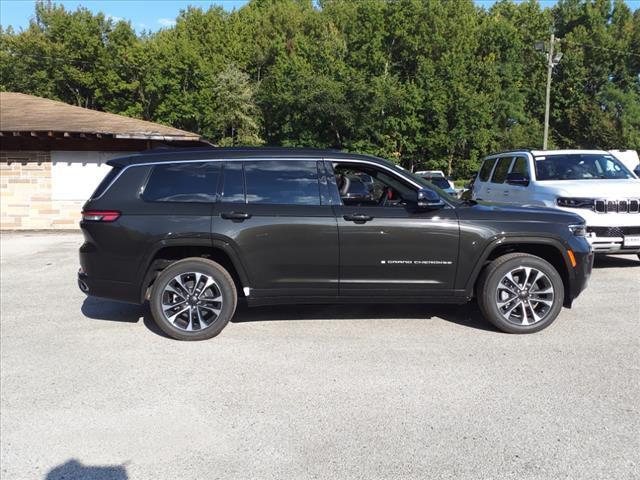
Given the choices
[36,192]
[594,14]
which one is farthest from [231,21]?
[36,192]

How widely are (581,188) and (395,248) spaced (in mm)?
4439

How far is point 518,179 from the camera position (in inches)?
357

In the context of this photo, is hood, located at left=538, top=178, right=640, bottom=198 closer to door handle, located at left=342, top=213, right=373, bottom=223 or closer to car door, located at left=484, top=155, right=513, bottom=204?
car door, located at left=484, top=155, right=513, bottom=204

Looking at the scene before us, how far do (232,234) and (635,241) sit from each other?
598cm

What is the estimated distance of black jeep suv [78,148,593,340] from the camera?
505cm

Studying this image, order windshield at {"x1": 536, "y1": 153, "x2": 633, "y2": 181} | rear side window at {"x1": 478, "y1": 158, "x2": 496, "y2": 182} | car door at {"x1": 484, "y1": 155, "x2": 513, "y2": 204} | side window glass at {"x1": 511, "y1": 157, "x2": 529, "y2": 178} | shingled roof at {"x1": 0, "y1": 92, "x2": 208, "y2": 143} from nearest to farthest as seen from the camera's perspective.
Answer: windshield at {"x1": 536, "y1": 153, "x2": 633, "y2": 181}
side window glass at {"x1": 511, "y1": 157, "x2": 529, "y2": 178}
car door at {"x1": 484, "y1": 155, "x2": 513, "y2": 204}
rear side window at {"x1": 478, "y1": 158, "x2": 496, "y2": 182}
shingled roof at {"x1": 0, "y1": 92, "x2": 208, "y2": 143}

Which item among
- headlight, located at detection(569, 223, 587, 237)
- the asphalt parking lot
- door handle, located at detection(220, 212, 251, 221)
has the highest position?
door handle, located at detection(220, 212, 251, 221)

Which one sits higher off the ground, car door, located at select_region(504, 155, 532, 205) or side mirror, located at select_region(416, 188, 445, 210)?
car door, located at select_region(504, 155, 532, 205)

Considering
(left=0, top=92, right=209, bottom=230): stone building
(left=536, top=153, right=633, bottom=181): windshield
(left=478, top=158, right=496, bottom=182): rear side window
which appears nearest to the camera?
(left=536, top=153, right=633, bottom=181): windshield

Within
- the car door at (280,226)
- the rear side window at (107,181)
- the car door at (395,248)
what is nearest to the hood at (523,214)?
the car door at (395,248)

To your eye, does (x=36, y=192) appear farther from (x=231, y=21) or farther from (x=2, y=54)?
(x=231, y=21)

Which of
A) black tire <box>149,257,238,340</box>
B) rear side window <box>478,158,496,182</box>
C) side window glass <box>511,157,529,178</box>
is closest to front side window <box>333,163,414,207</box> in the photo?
black tire <box>149,257,238,340</box>

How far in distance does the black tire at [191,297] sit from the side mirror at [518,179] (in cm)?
595

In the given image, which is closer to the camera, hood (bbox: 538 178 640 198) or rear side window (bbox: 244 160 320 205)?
rear side window (bbox: 244 160 320 205)
